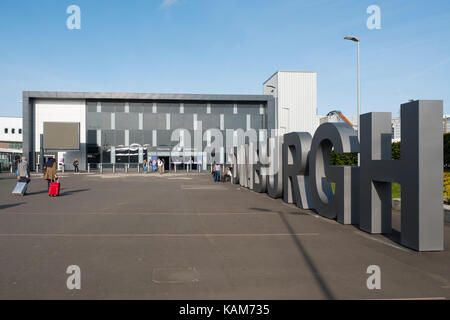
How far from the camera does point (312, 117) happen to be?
1940 inches

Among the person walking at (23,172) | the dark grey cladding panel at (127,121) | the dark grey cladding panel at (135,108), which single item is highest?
the dark grey cladding panel at (135,108)

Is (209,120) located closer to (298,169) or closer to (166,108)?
(166,108)

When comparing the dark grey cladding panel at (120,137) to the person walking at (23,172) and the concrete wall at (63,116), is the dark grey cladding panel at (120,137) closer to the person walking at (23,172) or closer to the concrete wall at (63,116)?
the concrete wall at (63,116)

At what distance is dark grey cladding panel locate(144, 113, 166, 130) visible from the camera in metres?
47.7

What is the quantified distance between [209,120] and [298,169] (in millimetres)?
36648

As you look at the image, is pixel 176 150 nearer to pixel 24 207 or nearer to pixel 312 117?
pixel 312 117

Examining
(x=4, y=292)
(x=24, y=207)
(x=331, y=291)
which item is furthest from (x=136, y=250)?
(x=24, y=207)

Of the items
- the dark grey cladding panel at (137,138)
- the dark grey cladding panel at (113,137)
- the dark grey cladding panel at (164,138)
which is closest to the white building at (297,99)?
the dark grey cladding panel at (164,138)

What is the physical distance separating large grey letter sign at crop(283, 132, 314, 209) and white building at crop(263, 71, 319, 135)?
35494 mm

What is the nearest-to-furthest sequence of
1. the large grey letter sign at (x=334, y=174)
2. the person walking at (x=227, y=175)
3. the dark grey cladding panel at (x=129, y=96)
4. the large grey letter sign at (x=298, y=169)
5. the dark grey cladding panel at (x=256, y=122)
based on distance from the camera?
the large grey letter sign at (x=334, y=174) → the large grey letter sign at (x=298, y=169) → the person walking at (x=227, y=175) → the dark grey cladding panel at (x=129, y=96) → the dark grey cladding panel at (x=256, y=122)

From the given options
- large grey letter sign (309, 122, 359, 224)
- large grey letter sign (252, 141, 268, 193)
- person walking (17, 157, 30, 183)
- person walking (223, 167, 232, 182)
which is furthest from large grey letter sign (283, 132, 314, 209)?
person walking (223, 167, 232, 182)

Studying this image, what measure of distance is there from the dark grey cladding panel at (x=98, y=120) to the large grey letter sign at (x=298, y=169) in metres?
37.9

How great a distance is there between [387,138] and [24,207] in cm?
1155

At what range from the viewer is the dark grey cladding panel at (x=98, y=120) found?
155 ft
